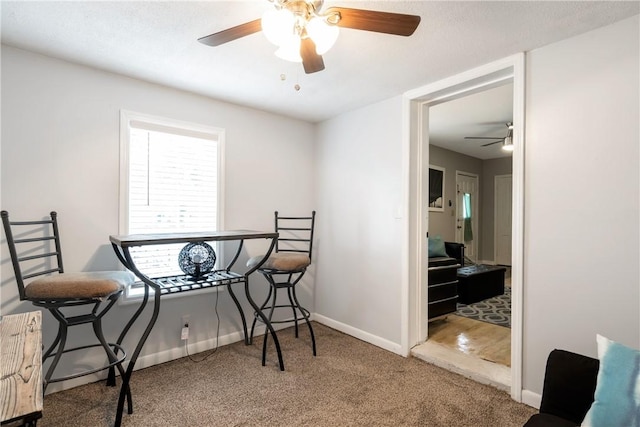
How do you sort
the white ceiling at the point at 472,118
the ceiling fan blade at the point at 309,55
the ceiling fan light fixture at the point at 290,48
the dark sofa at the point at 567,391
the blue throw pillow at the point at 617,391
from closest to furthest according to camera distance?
1. the blue throw pillow at the point at 617,391
2. the dark sofa at the point at 567,391
3. the ceiling fan light fixture at the point at 290,48
4. the ceiling fan blade at the point at 309,55
5. the white ceiling at the point at 472,118

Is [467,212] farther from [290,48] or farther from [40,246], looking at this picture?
[40,246]

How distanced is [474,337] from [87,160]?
3.54 metres

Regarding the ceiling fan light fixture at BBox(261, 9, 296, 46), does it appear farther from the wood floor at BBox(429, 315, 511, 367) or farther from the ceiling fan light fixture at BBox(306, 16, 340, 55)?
the wood floor at BBox(429, 315, 511, 367)

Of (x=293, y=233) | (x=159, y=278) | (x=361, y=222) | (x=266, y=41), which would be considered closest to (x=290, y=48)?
(x=266, y=41)

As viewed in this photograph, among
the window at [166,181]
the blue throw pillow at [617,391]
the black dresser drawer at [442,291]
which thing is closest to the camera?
the blue throw pillow at [617,391]

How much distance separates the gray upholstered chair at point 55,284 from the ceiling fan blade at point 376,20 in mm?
1764

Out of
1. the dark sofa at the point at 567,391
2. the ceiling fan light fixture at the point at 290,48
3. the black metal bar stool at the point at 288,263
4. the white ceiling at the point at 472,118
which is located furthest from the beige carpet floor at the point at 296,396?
the white ceiling at the point at 472,118

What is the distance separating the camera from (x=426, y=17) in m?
1.68

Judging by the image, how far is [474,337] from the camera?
3.04 m

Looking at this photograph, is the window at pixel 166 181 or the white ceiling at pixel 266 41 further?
the window at pixel 166 181

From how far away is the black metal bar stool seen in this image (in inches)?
102

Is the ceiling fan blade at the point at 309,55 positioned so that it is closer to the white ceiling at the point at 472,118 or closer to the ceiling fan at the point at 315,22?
the ceiling fan at the point at 315,22

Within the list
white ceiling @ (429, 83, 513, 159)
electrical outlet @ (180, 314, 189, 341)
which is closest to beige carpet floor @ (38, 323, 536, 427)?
electrical outlet @ (180, 314, 189, 341)

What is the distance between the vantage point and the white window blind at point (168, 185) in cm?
251
